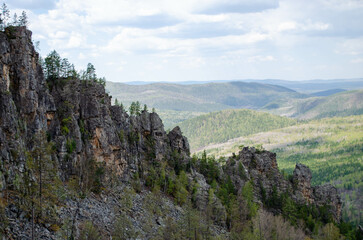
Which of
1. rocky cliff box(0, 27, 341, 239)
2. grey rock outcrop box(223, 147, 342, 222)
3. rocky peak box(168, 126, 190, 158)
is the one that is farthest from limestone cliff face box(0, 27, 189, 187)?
grey rock outcrop box(223, 147, 342, 222)

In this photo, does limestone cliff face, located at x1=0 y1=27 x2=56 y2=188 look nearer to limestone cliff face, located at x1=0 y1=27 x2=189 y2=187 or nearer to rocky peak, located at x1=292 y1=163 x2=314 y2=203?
limestone cliff face, located at x1=0 y1=27 x2=189 y2=187

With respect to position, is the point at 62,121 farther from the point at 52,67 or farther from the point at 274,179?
the point at 274,179

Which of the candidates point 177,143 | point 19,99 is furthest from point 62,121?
point 177,143

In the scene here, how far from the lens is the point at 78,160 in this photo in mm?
81625

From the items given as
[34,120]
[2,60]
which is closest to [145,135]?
[34,120]

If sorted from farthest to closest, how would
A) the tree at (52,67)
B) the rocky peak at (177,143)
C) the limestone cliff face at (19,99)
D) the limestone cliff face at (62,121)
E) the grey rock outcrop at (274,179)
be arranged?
the grey rock outcrop at (274,179) < the rocky peak at (177,143) < the tree at (52,67) < the limestone cliff face at (62,121) < the limestone cliff face at (19,99)

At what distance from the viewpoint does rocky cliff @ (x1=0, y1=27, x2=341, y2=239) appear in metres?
54.9

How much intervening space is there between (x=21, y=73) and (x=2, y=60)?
583cm

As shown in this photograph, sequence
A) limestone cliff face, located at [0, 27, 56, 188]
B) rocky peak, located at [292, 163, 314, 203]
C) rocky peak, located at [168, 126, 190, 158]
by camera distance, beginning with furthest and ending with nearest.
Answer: rocky peak, located at [292, 163, 314, 203]
rocky peak, located at [168, 126, 190, 158]
limestone cliff face, located at [0, 27, 56, 188]

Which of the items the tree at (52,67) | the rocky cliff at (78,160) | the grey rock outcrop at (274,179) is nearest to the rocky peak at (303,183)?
the grey rock outcrop at (274,179)

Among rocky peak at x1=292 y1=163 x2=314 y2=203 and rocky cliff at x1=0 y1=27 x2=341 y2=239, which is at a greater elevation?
rocky cliff at x1=0 y1=27 x2=341 y2=239

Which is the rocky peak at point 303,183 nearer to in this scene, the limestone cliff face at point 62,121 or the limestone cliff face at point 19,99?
the limestone cliff face at point 62,121

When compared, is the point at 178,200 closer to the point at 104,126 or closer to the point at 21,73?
the point at 104,126

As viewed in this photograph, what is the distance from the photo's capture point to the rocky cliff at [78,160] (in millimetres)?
54906
